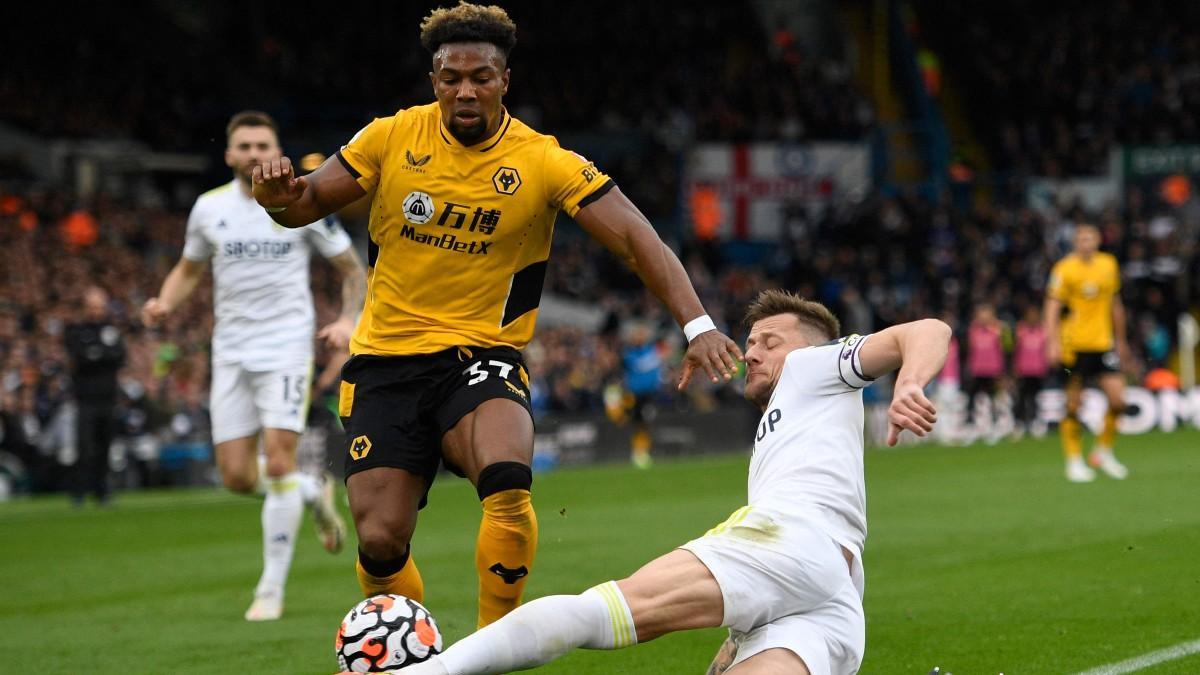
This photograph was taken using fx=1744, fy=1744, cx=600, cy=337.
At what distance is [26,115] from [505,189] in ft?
89.8

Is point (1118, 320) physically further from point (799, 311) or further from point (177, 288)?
point (799, 311)

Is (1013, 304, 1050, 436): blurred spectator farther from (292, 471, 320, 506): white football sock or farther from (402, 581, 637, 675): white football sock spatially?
(402, 581, 637, 675): white football sock

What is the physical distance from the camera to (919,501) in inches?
619

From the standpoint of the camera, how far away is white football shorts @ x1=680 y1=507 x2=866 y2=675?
5305 millimetres

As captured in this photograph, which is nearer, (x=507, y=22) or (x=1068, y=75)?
(x=507, y=22)

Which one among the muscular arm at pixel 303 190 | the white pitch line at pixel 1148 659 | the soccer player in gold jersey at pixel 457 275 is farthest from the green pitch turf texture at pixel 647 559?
the muscular arm at pixel 303 190

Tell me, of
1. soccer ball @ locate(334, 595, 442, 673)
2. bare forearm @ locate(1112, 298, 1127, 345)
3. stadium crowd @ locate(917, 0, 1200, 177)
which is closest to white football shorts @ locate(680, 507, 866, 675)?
soccer ball @ locate(334, 595, 442, 673)

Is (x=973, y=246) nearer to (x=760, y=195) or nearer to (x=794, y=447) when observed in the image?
(x=760, y=195)

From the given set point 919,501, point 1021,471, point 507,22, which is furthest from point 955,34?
point 507,22

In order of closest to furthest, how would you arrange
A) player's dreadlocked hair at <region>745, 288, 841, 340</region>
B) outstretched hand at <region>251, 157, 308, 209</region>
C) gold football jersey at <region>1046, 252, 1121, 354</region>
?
player's dreadlocked hair at <region>745, 288, 841, 340</region>
outstretched hand at <region>251, 157, 308, 209</region>
gold football jersey at <region>1046, 252, 1121, 354</region>

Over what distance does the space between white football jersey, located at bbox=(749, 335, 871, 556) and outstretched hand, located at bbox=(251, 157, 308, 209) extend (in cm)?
201

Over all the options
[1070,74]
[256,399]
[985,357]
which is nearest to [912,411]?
[256,399]

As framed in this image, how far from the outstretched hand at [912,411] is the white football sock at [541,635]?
98 cm

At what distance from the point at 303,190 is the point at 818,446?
2.27m
